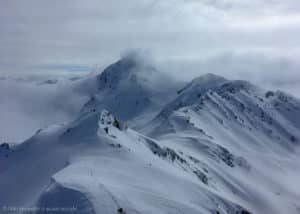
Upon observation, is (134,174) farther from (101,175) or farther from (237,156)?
(237,156)

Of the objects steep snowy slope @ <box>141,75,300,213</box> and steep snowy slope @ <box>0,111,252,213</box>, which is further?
steep snowy slope @ <box>141,75,300,213</box>

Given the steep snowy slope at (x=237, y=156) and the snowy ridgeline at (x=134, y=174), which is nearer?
the snowy ridgeline at (x=134, y=174)

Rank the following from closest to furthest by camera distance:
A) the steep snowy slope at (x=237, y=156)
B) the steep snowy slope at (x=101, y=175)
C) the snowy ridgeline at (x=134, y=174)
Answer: the steep snowy slope at (x=101, y=175) < the snowy ridgeline at (x=134, y=174) < the steep snowy slope at (x=237, y=156)

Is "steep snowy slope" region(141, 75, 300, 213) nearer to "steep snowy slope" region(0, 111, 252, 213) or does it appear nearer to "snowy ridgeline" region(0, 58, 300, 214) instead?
"snowy ridgeline" region(0, 58, 300, 214)

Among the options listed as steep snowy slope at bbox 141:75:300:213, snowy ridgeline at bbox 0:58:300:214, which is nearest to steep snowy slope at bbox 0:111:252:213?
snowy ridgeline at bbox 0:58:300:214

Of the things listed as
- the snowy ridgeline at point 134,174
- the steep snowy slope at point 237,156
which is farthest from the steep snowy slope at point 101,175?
the steep snowy slope at point 237,156

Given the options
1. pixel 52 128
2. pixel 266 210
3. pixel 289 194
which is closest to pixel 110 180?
pixel 52 128

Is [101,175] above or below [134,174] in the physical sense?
above

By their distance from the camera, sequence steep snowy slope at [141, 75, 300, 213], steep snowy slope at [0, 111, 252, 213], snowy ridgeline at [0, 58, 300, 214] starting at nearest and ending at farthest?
steep snowy slope at [0, 111, 252, 213], snowy ridgeline at [0, 58, 300, 214], steep snowy slope at [141, 75, 300, 213]

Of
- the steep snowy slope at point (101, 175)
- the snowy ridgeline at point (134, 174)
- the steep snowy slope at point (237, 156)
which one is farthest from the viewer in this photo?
the steep snowy slope at point (237, 156)

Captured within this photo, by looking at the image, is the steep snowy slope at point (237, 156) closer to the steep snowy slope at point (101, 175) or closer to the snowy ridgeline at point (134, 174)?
the snowy ridgeline at point (134, 174)

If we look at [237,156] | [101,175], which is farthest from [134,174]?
[237,156]

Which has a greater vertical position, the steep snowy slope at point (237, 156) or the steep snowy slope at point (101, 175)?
the steep snowy slope at point (101, 175)
